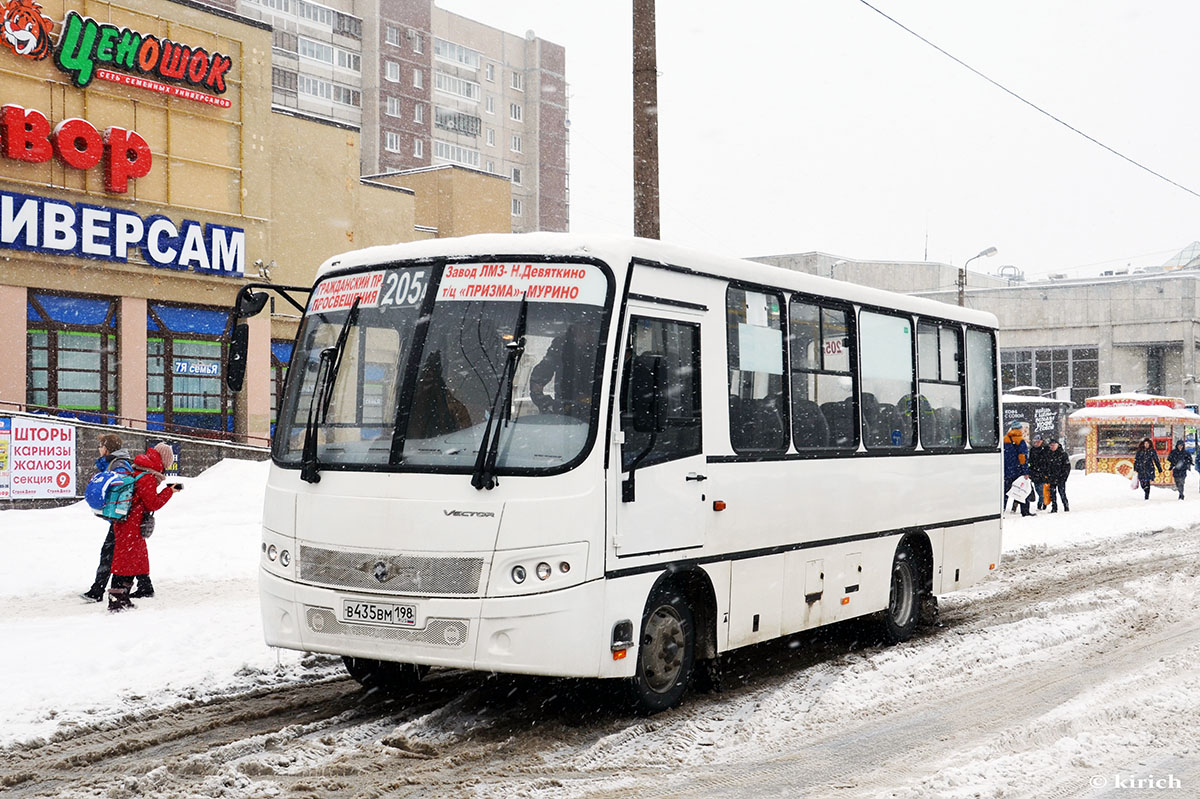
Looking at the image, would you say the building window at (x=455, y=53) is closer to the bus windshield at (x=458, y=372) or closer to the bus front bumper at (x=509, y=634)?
the bus windshield at (x=458, y=372)

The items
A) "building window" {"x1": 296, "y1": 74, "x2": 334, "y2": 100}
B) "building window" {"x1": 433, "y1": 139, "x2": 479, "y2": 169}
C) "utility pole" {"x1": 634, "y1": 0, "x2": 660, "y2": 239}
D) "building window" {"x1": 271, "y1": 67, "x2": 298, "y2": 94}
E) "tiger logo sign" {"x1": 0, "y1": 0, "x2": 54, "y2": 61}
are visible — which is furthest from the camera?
"building window" {"x1": 433, "y1": 139, "x2": 479, "y2": 169}

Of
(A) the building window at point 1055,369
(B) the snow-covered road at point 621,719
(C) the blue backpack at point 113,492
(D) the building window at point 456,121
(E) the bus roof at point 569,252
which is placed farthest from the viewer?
(D) the building window at point 456,121

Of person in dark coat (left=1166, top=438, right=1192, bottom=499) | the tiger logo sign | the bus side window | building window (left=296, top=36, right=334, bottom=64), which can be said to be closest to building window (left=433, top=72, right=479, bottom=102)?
building window (left=296, top=36, right=334, bottom=64)

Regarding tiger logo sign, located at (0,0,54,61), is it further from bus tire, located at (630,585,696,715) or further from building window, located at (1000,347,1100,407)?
building window, located at (1000,347,1100,407)

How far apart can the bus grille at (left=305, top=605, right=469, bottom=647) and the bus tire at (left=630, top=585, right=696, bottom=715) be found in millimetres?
1114

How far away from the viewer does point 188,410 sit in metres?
28.5

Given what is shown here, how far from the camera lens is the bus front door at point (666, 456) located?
24.1 feet

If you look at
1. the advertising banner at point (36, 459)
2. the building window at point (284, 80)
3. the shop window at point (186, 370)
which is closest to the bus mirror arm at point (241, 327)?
the advertising banner at point (36, 459)

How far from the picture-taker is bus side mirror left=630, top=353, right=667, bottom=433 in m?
7.27

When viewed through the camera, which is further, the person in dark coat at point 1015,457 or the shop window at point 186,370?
the shop window at point 186,370

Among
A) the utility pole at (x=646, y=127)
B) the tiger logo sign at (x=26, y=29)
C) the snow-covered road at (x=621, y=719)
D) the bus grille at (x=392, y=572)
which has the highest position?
the tiger logo sign at (x=26, y=29)

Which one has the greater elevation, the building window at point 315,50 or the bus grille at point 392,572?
A: the building window at point 315,50

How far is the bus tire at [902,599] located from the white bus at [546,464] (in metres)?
1.55

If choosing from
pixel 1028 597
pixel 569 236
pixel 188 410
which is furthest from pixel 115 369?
pixel 569 236
